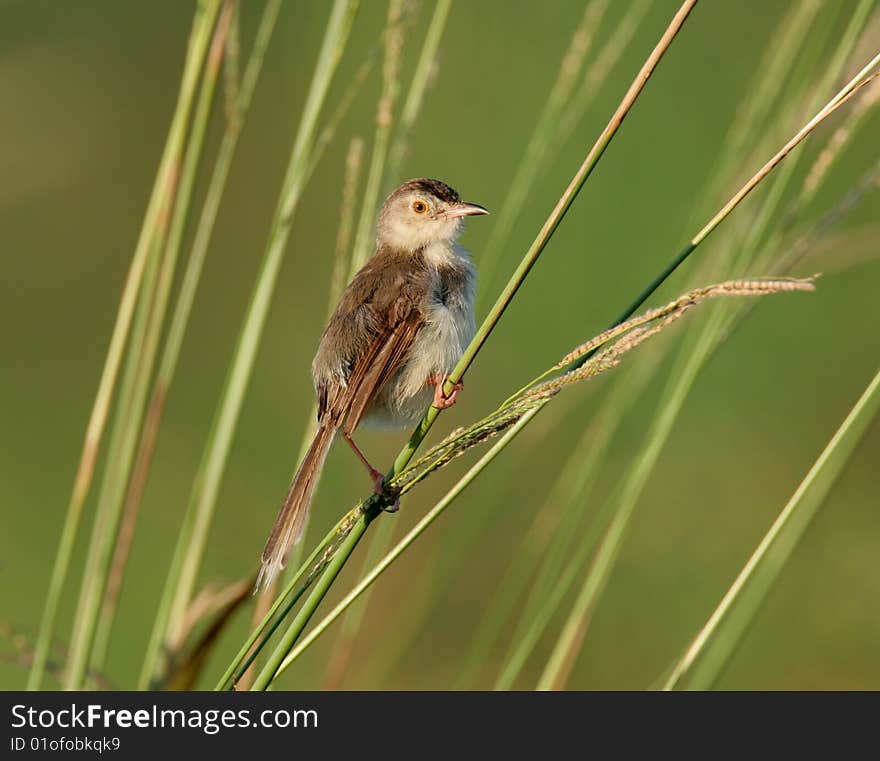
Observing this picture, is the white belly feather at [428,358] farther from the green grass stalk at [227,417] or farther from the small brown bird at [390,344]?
the green grass stalk at [227,417]

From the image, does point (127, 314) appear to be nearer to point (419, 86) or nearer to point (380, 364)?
point (380, 364)

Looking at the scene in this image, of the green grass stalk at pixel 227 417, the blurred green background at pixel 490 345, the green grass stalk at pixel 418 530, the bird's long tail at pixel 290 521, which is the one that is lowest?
the green grass stalk at pixel 418 530

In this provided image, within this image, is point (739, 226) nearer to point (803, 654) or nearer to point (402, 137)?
point (402, 137)

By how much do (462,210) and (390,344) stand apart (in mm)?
716

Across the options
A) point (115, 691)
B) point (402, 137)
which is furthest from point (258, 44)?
point (115, 691)

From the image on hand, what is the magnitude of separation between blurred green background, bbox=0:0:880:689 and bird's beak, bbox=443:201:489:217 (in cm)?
158

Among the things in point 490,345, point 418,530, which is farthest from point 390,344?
point 490,345

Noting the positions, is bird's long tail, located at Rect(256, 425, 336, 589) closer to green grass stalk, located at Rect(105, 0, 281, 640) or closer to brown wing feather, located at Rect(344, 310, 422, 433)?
brown wing feather, located at Rect(344, 310, 422, 433)

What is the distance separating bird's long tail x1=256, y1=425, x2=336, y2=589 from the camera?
2.57 m

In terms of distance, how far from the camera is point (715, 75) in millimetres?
6820

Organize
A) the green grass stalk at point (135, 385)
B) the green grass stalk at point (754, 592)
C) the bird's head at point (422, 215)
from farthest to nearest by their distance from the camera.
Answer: the bird's head at point (422, 215) < the green grass stalk at point (135, 385) < the green grass stalk at point (754, 592)

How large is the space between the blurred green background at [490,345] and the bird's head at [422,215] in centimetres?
148

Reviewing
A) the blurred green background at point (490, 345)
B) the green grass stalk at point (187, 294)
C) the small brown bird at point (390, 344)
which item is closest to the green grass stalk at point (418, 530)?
the small brown bird at point (390, 344)

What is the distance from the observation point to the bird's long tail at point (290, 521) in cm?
257
